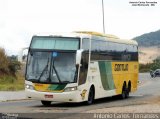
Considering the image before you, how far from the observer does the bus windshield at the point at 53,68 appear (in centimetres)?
2492

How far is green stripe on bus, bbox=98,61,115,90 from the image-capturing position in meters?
29.2

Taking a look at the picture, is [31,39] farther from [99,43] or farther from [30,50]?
[99,43]

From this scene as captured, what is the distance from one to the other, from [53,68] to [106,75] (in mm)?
5606

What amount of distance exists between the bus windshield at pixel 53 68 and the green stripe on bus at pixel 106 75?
3849 millimetres

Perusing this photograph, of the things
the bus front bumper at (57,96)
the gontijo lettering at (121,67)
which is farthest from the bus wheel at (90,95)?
the gontijo lettering at (121,67)

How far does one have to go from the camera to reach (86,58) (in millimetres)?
26281

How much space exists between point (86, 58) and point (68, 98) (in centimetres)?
242

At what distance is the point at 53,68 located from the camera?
2503cm

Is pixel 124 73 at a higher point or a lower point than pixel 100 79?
lower

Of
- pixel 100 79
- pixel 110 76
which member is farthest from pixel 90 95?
pixel 110 76

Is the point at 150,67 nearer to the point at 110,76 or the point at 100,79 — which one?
the point at 110,76

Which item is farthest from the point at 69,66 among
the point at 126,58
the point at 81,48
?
the point at 126,58

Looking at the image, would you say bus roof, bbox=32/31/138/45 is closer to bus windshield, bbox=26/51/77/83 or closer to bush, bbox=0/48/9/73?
bus windshield, bbox=26/51/77/83

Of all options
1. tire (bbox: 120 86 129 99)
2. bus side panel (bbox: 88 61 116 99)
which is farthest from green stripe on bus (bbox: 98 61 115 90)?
tire (bbox: 120 86 129 99)
